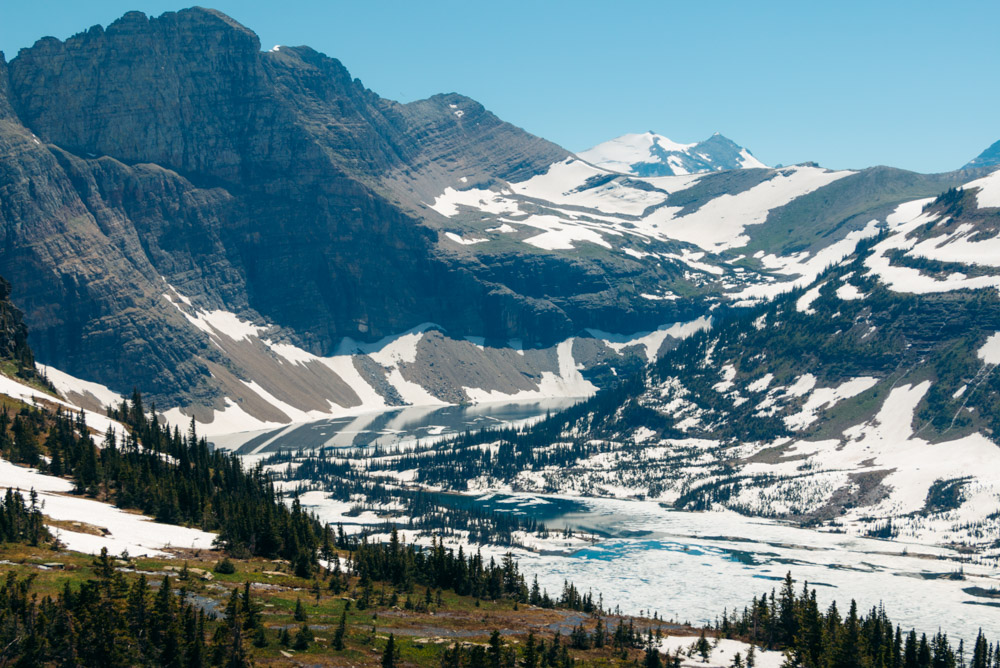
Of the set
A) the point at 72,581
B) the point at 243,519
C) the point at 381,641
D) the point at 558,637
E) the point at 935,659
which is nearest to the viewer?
the point at 72,581

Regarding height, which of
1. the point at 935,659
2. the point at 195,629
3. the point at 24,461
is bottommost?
A: the point at 935,659

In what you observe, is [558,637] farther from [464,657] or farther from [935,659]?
[935,659]

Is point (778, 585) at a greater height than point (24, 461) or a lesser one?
lesser

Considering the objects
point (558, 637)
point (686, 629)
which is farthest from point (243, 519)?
point (686, 629)

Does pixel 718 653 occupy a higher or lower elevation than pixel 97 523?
lower

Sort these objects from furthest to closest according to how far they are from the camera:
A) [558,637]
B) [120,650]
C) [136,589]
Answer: [558,637], [136,589], [120,650]

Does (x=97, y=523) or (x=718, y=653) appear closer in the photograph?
(x=97, y=523)

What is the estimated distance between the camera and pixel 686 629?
132 m

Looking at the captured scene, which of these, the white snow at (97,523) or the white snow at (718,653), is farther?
the white snow at (718,653)

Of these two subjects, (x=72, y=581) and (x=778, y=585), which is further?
(x=778, y=585)

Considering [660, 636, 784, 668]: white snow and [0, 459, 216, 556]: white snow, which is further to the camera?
[660, 636, 784, 668]: white snow

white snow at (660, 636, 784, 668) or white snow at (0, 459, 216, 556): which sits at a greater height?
white snow at (0, 459, 216, 556)

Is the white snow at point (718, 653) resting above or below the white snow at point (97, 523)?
below

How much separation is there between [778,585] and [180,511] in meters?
109
